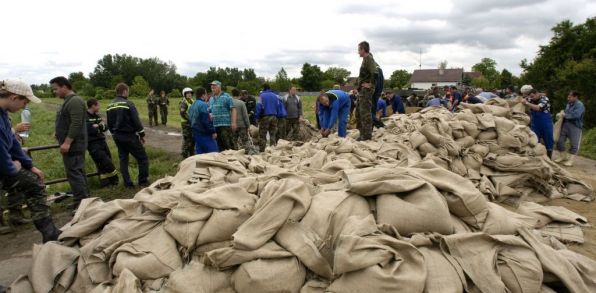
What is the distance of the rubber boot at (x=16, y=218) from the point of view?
186 inches

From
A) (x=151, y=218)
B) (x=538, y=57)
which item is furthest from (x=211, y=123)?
(x=538, y=57)

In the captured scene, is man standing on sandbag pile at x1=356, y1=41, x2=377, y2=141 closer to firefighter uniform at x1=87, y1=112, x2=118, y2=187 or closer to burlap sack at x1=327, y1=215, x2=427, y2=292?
burlap sack at x1=327, y1=215, x2=427, y2=292

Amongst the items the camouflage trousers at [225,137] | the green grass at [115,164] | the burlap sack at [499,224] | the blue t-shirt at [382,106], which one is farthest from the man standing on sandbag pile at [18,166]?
the blue t-shirt at [382,106]

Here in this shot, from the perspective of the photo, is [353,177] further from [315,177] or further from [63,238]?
[63,238]

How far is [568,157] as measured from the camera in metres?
8.93

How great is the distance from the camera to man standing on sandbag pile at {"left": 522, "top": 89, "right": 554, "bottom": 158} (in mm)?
7652

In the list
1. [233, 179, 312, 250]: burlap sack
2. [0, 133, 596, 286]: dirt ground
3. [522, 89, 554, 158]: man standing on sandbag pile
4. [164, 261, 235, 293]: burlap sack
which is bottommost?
[0, 133, 596, 286]: dirt ground

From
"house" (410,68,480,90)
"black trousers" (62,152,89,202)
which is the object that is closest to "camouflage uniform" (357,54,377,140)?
"black trousers" (62,152,89,202)

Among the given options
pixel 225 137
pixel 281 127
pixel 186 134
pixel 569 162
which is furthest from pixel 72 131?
pixel 569 162

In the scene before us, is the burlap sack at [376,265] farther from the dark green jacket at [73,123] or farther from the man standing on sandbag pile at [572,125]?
the man standing on sandbag pile at [572,125]

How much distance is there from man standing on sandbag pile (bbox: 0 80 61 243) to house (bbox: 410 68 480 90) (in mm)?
80848

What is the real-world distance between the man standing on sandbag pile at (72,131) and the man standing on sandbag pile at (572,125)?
31.8 ft

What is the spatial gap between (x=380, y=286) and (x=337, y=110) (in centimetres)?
536

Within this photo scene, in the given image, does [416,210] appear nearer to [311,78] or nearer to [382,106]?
[382,106]
